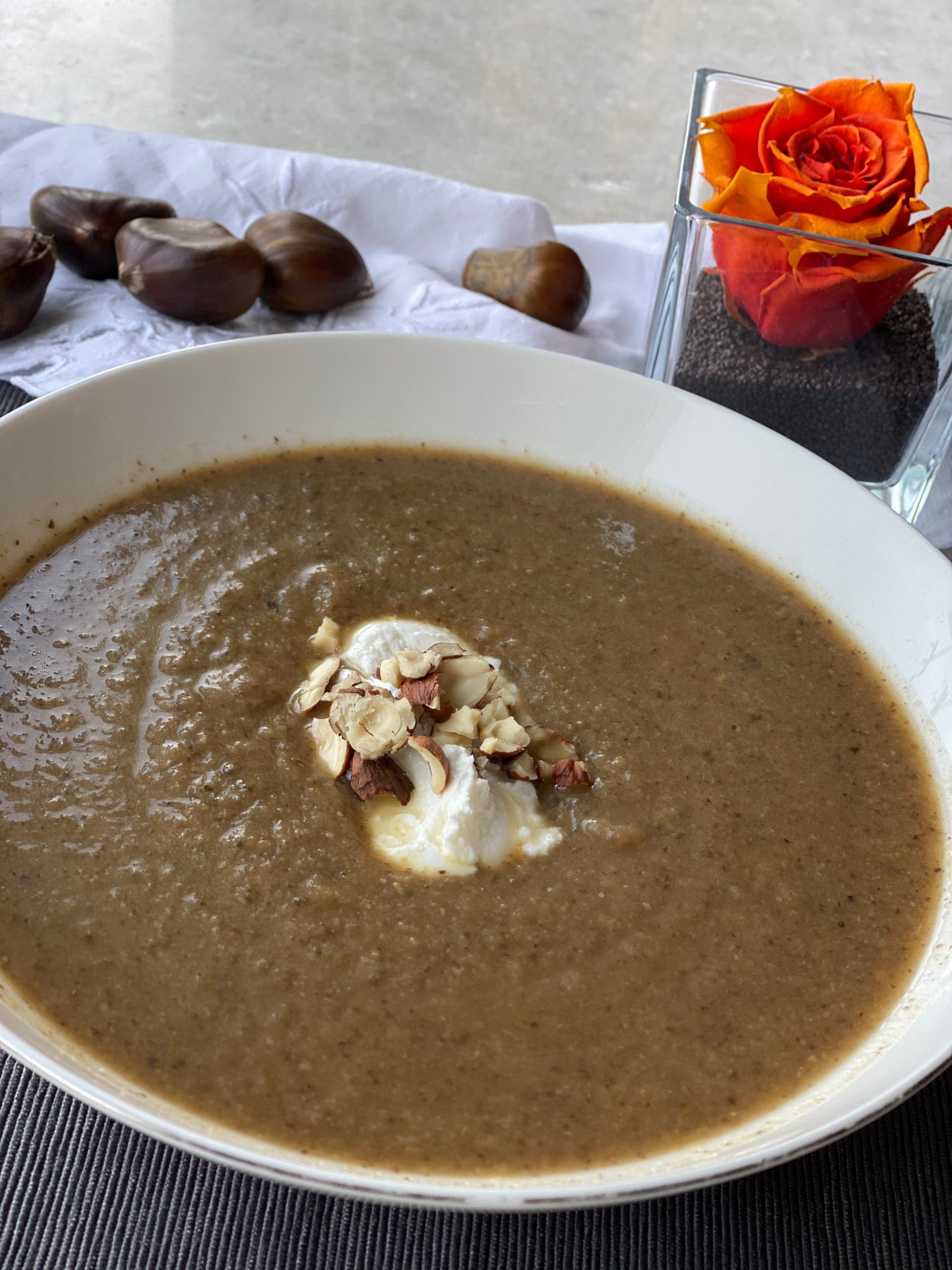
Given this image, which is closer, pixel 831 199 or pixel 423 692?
pixel 423 692

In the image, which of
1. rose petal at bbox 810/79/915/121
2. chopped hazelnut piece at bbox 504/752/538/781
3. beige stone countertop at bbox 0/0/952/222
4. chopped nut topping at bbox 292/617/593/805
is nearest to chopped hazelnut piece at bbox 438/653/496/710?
chopped nut topping at bbox 292/617/593/805

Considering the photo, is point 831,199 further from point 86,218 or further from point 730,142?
point 86,218

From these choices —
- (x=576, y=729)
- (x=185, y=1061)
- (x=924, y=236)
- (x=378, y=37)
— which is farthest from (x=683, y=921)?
(x=378, y=37)

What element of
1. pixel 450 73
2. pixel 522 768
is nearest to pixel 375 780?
pixel 522 768

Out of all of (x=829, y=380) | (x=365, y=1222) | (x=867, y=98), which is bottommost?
(x=365, y=1222)

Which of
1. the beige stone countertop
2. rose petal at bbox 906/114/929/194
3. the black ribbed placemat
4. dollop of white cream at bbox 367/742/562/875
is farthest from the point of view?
the beige stone countertop

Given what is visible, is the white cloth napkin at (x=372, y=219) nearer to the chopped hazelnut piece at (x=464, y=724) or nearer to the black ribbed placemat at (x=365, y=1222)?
the chopped hazelnut piece at (x=464, y=724)

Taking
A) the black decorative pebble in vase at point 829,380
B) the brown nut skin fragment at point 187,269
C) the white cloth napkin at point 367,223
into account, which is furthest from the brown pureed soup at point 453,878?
the white cloth napkin at point 367,223

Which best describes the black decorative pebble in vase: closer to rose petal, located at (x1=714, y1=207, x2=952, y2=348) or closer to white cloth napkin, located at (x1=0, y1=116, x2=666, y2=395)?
rose petal, located at (x1=714, y1=207, x2=952, y2=348)
